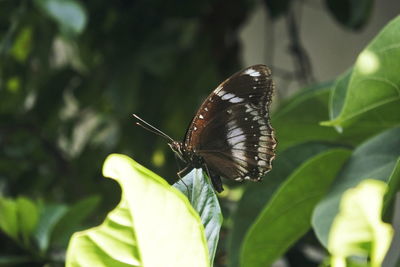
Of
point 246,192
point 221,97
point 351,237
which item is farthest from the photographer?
point 246,192

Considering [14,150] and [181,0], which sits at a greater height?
[181,0]

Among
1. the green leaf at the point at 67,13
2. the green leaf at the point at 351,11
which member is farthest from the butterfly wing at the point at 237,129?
the green leaf at the point at 351,11

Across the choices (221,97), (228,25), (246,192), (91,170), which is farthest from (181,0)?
(221,97)

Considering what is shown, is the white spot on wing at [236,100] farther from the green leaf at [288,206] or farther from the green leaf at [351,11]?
the green leaf at [351,11]

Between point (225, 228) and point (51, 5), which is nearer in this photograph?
point (51, 5)

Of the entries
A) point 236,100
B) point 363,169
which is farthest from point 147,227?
point 363,169

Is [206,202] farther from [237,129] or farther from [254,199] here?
[254,199]

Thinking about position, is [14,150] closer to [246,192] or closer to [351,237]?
[246,192]

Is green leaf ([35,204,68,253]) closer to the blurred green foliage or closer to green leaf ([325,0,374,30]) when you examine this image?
the blurred green foliage
